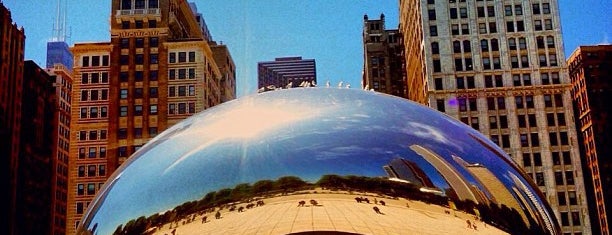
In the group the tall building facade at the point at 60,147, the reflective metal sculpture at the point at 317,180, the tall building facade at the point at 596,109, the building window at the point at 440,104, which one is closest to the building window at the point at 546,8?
the building window at the point at 440,104

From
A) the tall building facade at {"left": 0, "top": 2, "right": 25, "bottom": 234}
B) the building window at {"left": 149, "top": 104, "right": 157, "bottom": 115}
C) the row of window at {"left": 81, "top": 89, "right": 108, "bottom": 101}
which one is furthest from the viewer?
the tall building facade at {"left": 0, "top": 2, "right": 25, "bottom": 234}

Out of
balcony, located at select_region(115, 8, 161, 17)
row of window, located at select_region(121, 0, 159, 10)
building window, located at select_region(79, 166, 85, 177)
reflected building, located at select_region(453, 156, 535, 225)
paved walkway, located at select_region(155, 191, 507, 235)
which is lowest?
paved walkway, located at select_region(155, 191, 507, 235)

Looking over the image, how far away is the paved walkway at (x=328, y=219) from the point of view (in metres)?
2.91

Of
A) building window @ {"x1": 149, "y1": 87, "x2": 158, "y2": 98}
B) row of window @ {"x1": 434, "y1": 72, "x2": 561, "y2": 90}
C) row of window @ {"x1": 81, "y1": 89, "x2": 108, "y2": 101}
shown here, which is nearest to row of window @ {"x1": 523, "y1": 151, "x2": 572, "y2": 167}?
row of window @ {"x1": 434, "y1": 72, "x2": 561, "y2": 90}

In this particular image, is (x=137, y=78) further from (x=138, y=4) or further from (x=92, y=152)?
(x=92, y=152)

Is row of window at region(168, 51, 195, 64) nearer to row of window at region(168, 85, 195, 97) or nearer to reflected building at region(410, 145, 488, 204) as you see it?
row of window at region(168, 85, 195, 97)

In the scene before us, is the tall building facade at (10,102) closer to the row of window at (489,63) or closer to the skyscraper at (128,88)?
the skyscraper at (128,88)

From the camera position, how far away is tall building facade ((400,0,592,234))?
78.2 metres

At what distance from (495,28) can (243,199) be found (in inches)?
3221

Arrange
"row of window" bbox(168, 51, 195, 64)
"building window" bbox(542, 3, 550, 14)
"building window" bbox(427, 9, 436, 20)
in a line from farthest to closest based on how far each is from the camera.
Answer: "row of window" bbox(168, 51, 195, 64) → "building window" bbox(427, 9, 436, 20) → "building window" bbox(542, 3, 550, 14)

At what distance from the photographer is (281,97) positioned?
3662 millimetres

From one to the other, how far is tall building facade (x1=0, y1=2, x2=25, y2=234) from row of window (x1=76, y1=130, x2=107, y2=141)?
1255 cm

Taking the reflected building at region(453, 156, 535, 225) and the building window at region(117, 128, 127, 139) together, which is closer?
the reflected building at region(453, 156, 535, 225)

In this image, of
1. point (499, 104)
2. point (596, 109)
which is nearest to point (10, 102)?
point (499, 104)
